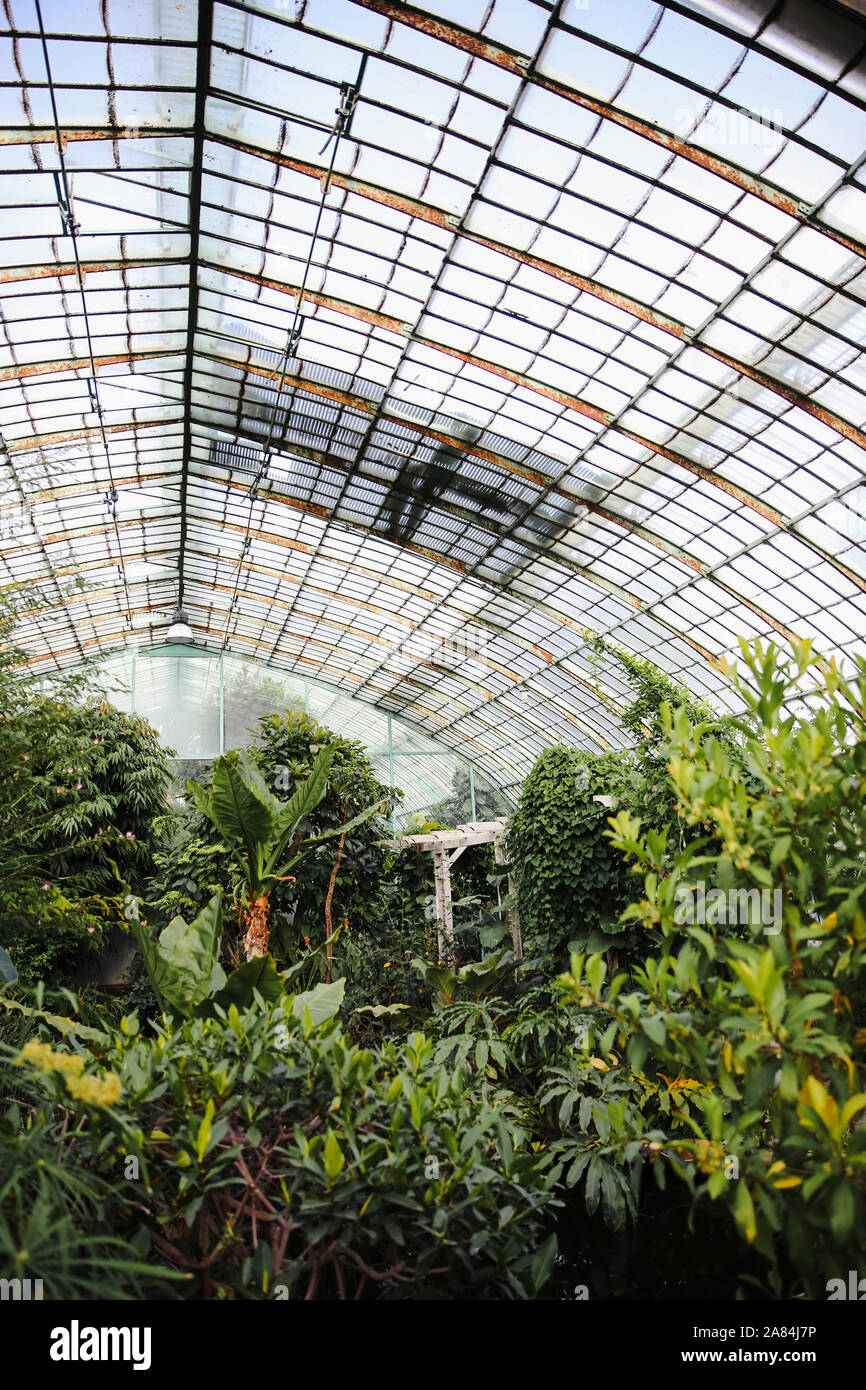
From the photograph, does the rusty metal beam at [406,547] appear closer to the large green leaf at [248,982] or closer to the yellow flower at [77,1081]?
the large green leaf at [248,982]

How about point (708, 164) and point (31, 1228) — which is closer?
point (31, 1228)

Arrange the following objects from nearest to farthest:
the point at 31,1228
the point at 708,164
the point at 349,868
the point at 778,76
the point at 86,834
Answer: the point at 31,1228
the point at 778,76
the point at 708,164
the point at 349,868
the point at 86,834

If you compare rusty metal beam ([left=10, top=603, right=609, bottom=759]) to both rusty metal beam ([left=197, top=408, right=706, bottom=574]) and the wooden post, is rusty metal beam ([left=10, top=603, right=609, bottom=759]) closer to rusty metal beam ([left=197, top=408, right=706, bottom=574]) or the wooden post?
rusty metal beam ([left=197, top=408, right=706, bottom=574])

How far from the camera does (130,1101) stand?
2.45 meters

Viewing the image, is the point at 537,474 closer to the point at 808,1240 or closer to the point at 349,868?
the point at 349,868

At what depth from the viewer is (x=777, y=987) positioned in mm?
1925

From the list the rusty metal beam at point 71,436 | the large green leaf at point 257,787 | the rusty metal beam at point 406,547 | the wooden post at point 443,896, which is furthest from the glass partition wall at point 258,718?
the large green leaf at point 257,787

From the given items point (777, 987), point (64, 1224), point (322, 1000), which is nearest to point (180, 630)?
point (322, 1000)

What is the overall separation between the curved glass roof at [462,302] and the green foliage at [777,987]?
4873mm

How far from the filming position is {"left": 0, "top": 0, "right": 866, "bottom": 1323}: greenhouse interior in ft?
7.58

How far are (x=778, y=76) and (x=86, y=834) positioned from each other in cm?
1193

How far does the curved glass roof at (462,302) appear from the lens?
28.5 ft

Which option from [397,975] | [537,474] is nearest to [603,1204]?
[397,975]

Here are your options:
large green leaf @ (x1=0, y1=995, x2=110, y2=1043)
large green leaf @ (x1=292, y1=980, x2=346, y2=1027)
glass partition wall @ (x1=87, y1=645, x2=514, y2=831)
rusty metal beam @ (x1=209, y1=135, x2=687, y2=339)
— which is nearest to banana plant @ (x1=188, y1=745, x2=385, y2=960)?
large green leaf @ (x1=292, y1=980, x2=346, y2=1027)
